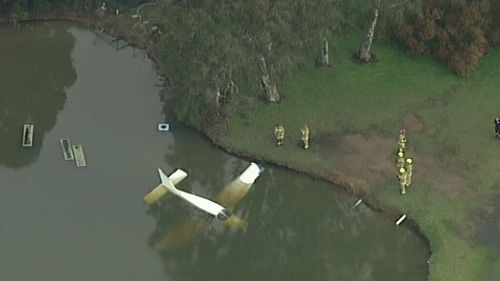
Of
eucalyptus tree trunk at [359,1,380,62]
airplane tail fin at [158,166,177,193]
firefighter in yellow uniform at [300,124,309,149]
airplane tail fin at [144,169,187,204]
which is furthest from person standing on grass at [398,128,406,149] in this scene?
airplane tail fin at [158,166,177,193]

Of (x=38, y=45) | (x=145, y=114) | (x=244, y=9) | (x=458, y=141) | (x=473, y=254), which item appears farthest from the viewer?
(x=38, y=45)

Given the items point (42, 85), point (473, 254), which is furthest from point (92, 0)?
point (473, 254)

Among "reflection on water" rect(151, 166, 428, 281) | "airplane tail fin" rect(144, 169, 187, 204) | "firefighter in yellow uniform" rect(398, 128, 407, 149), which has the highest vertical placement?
"firefighter in yellow uniform" rect(398, 128, 407, 149)

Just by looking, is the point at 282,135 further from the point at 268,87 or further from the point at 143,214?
the point at 143,214

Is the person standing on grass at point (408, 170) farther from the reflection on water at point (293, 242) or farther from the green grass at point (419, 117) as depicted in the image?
the reflection on water at point (293, 242)

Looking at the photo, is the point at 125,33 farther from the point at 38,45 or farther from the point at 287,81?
the point at 287,81

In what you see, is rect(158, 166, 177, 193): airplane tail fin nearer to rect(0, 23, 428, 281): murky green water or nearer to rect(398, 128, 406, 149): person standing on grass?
rect(0, 23, 428, 281): murky green water
